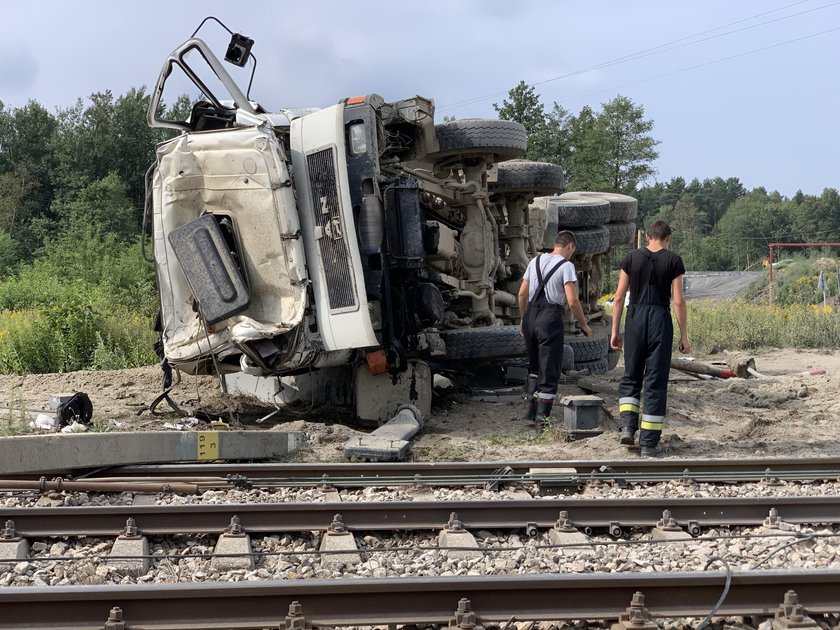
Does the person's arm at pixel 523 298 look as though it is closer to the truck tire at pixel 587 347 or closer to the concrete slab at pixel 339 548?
the truck tire at pixel 587 347

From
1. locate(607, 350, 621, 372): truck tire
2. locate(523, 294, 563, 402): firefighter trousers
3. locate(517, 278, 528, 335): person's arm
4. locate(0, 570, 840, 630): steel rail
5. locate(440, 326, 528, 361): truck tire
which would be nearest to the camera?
locate(0, 570, 840, 630): steel rail

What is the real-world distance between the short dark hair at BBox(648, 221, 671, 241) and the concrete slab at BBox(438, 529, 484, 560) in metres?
3.33

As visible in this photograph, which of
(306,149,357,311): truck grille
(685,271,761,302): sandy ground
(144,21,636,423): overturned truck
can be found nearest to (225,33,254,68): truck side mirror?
(144,21,636,423): overturned truck

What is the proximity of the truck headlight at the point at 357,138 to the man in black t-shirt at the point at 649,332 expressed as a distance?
2.30 m

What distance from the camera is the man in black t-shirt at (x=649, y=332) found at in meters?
6.71

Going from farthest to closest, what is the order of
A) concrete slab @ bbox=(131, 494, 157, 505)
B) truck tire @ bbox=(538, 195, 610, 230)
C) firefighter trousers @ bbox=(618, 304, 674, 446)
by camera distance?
truck tire @ bbox=(538, 195, 610, 230)
firefighter trousers @ bbox=(618, 304, 674, 446)
concrete slab @ bbox=(131, 494, 157, 505)

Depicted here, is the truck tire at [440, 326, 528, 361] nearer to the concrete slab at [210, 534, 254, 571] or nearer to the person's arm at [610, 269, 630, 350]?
the person's arm at [610, 269, 630, 350]

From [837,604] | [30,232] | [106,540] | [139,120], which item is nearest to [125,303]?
[106,540]

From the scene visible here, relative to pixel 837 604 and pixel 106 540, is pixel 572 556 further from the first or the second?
pixel 106 540

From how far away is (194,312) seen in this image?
24.8ft

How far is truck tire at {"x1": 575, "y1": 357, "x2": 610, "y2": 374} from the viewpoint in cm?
1085

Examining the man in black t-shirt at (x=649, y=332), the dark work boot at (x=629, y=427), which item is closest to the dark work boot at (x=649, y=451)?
the man in black t-shirt at (x=649, y=332)

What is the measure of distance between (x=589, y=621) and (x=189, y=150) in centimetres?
544

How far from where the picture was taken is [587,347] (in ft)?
35.6
